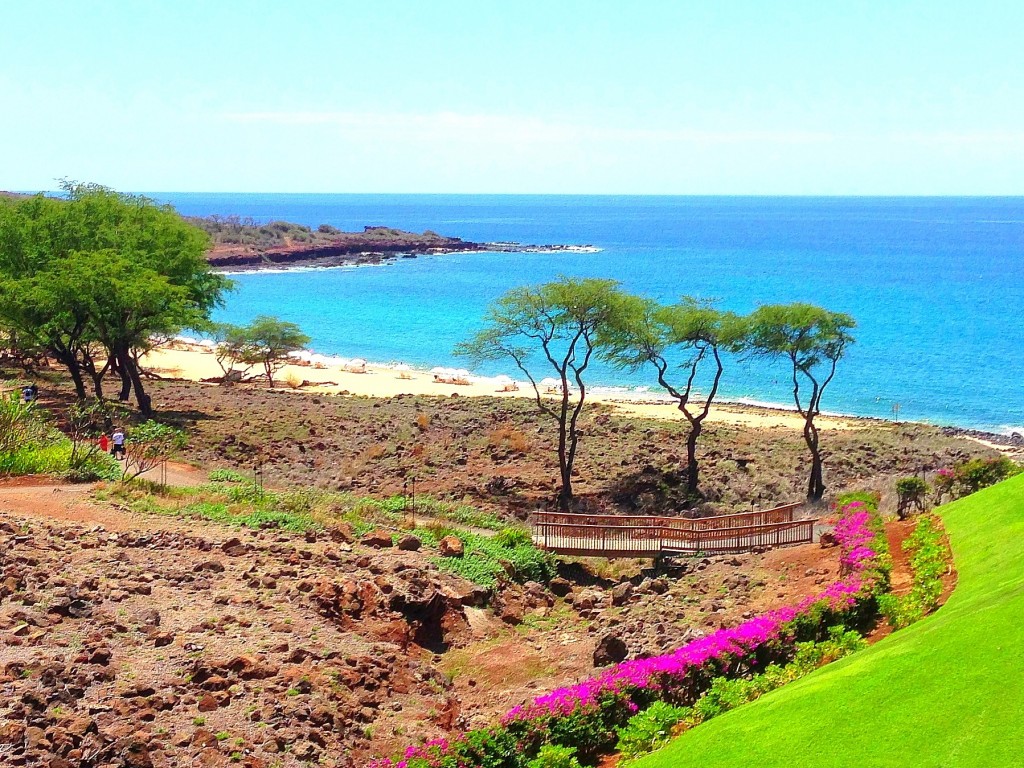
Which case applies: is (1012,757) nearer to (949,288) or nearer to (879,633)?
(879,633)

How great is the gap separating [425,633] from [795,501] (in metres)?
16.1

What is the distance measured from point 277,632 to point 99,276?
23.8 m

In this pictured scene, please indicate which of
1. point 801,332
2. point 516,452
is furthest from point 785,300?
point 516,452

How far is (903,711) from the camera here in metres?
9.11

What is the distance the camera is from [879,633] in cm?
1362

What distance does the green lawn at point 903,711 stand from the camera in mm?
8445

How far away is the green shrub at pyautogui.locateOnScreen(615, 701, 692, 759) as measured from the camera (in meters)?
11.0

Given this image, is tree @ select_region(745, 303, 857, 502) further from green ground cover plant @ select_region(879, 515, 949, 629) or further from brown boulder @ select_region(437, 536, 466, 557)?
brown boulder @ select_region(437, 536, 466, 557)

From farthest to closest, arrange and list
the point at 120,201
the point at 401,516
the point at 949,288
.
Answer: the point at 949,288
the point at 120,201
the point at 401,516

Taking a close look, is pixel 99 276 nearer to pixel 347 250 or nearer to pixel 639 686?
pixel 639 686

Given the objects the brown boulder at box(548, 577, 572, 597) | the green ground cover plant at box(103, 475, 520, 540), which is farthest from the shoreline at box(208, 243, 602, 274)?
the brown boulder at box(548, 577, 572, 597)

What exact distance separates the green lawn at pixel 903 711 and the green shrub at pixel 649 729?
0.55 metres

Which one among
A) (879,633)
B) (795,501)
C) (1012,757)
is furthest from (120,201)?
(1012,757)

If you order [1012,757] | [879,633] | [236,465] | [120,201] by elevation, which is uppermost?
[120,201]
